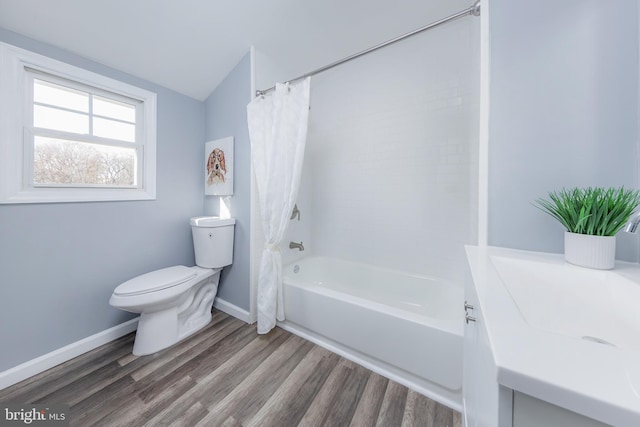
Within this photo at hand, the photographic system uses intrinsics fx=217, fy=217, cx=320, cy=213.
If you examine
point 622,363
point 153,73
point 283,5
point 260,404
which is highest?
point 283,5

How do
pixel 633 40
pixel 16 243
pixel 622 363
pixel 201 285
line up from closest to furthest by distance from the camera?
1. pixel 622 363
2. pixel 633 40
3. pixel 16 243
4. pixel 201 285

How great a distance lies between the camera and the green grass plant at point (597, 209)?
27.4 inches

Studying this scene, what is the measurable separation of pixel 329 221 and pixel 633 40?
2.05m

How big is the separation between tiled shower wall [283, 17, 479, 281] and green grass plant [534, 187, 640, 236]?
64 centimetres

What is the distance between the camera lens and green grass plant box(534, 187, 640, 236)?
2.28 ft

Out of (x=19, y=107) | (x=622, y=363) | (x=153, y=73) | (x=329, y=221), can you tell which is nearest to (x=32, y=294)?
(x=19, y=107)

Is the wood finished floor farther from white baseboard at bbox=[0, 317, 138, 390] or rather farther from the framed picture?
the framed picture

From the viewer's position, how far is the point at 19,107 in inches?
49.9

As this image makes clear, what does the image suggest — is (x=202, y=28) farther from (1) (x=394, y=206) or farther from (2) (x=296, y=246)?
(1) (x=394, y=206)

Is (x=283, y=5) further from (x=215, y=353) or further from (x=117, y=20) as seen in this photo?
(x=215, y=353)

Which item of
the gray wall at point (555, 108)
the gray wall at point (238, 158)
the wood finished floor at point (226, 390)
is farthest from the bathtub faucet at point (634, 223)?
the gray wall at point (238, 158)

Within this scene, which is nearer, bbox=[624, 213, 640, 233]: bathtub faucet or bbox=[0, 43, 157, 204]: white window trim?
bbox=[624, 213, 640, 233]: bathtub faucet

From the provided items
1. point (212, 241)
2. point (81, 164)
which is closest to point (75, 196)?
point (81, 164)

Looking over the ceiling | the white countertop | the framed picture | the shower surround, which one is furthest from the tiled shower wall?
the white countertop
